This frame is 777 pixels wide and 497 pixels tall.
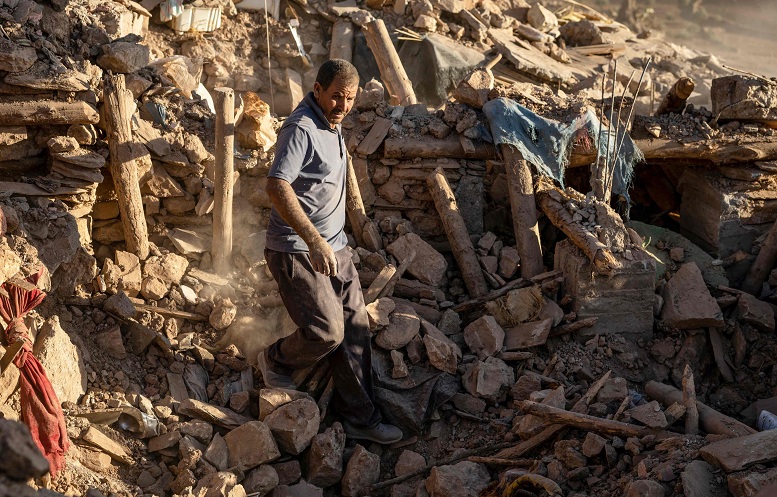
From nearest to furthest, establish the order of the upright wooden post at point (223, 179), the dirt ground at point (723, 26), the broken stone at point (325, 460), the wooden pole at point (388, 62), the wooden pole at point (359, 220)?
the broken stone at point (325, 460)
the upright wooden post at point (223, 179)
the wooden pole at point (359, 220)
the wooden pole at point (388, 62)
the dirt ground at point (723, 26)

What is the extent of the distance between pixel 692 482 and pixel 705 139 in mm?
4074

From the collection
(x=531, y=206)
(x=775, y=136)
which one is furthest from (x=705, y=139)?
(x=531, y=206)

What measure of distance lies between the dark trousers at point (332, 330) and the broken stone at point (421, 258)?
46.9 inches

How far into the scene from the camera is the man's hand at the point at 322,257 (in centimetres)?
473

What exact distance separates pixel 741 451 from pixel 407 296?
2.97 m

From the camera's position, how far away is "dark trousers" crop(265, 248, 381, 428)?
17.0 ft

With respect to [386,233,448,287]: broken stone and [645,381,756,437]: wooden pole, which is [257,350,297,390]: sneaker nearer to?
[386,233,448,287]: broken stone

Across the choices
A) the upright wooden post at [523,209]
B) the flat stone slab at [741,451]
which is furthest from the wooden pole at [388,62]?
the flat stone slab at [741,451]

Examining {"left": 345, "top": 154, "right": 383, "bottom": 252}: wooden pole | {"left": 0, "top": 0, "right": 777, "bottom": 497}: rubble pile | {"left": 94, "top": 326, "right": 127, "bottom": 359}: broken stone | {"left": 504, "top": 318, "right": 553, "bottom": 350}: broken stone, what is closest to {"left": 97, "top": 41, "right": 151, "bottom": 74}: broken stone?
{"left": 0, "top": 0, "right": 777, "bottom": 497}: rubble pile

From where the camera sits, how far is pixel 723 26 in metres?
20.5

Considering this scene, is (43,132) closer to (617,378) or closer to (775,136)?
(617,378)

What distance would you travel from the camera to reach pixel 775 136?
7.48 metres

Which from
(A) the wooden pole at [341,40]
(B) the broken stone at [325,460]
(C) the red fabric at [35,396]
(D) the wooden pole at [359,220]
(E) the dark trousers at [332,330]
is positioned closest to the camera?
(C) the red fabric at [35,396]

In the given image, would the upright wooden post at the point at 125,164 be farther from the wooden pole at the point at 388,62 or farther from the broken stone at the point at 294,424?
the wooden pole at the point at 388,62
